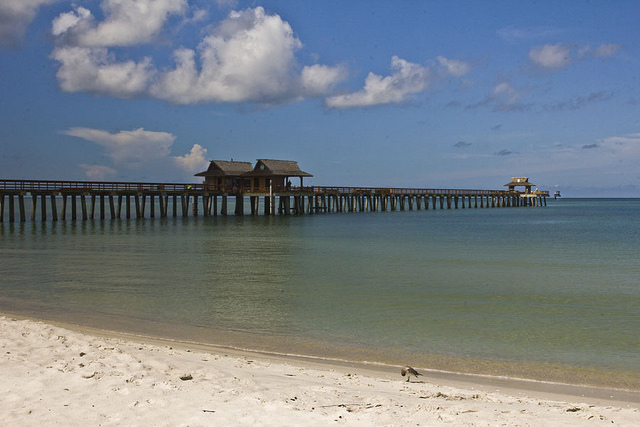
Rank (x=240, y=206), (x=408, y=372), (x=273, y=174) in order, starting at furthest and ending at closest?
(x=240, y=206), (x=273, y=174), (x=408, y=372)

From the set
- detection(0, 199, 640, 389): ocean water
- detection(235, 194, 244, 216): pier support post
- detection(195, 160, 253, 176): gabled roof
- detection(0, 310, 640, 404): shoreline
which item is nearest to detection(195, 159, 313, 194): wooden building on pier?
detection(195, 160, 253, 176): gabled roof

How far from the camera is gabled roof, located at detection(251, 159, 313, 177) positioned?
52219 millimetres

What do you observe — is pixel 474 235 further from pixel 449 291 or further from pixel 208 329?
pixel 208 329

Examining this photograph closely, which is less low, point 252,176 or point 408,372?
point 252,176

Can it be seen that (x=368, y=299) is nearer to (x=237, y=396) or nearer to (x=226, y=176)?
(x=237, y=396)

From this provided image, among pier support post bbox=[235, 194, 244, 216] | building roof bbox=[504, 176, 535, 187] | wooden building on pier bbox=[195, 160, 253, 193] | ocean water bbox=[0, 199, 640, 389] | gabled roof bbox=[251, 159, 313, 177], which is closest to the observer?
ocean water bbox=[0, 199, 640, 389]

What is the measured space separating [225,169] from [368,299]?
140ft

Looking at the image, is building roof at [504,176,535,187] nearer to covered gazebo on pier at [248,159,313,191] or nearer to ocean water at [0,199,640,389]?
covered gazebo on pier at [248,159,313,191]

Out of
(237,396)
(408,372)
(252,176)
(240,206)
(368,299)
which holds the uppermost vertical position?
(252,176)

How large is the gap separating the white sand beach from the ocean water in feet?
4.98

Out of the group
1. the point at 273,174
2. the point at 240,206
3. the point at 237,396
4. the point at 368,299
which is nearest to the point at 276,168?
the point at 273,174

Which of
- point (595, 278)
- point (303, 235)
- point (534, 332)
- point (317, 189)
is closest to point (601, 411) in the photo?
point (534, 332)

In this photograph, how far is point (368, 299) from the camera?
41.4 feet

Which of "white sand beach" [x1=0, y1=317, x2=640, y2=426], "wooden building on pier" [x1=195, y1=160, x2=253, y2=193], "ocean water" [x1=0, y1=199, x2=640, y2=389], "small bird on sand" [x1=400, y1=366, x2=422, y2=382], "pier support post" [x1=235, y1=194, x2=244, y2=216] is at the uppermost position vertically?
"wooden building on pier" [x1=195, y1=160, x2=253, y2=193]
